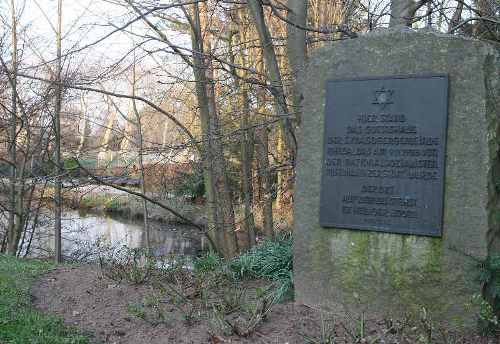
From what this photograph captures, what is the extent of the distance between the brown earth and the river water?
6.63 m

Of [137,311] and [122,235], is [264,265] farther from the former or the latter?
[122,235]

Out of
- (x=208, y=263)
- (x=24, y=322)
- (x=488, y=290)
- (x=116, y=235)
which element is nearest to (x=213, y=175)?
(x=208, y=263)

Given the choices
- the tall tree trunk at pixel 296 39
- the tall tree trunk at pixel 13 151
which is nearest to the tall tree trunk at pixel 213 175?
the tall tree trunk at pixel 296 39

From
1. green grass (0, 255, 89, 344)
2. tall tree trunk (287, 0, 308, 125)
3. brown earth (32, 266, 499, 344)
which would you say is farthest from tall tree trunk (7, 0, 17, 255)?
brown earth (32, 266, 499, 344)

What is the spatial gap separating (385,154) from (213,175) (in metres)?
5.30

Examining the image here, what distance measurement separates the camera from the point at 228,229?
9.34 metres

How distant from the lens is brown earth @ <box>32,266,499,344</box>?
3.79m

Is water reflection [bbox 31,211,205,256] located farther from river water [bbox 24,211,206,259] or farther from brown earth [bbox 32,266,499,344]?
brown earth [bbox 32,266,499,344]

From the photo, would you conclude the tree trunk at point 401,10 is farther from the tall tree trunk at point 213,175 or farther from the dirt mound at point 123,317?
the dirt mound at point 123,317

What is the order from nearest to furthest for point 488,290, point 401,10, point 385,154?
point 488,290
point 385,154
point 401,10

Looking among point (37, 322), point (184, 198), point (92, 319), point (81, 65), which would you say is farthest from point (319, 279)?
point (184, 198)

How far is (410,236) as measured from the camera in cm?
406

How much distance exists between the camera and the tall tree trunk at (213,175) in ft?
28.8

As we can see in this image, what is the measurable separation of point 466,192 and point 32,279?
4.38 metres
